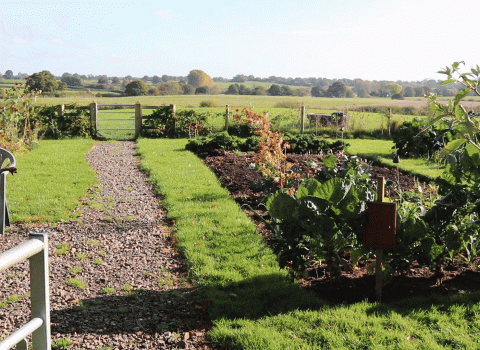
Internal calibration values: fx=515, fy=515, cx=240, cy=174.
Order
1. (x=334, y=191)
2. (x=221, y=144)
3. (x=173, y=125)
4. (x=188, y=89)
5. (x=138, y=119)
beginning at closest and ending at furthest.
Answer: (x=334, y=191) → (x=221, y=144) → (x=173, y=125) → (x=138, y=119) → (x=188, y=89)

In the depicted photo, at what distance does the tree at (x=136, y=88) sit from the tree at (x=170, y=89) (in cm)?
339

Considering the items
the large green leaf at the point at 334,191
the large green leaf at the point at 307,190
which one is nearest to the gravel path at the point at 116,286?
the large green leaf at the point at 307,190

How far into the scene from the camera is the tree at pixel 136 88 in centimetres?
5341

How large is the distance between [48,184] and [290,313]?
7.18 metres

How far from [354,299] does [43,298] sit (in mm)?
3560

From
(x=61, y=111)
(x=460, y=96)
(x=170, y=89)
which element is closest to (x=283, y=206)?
(x=460, y=96)

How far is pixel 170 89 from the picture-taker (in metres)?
59.6

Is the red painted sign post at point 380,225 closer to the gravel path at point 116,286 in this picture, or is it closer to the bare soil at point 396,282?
the bare soil at point 396,282

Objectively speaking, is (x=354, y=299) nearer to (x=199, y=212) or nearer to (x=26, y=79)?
(x=199, y=212)

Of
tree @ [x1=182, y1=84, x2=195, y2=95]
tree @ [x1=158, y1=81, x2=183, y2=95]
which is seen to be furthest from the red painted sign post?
tree @ [x1=182, y1=84, x2=195, y2=95]

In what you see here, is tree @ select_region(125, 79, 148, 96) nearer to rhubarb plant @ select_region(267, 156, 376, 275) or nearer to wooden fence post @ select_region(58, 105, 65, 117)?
wooden fence post @ select_region(58, 105, 65, 117)

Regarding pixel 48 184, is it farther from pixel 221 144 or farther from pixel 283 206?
pixel 283 206

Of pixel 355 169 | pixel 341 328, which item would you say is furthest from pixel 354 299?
pixel 355 169

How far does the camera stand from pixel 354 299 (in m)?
4.74
